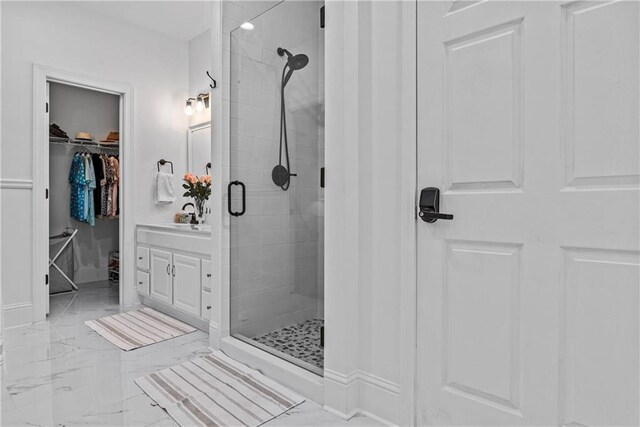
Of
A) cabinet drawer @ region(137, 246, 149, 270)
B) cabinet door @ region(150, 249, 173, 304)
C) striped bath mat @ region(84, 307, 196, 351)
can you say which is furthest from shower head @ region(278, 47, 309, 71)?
cabinet drawer @ region(137, 246, 149, 270)

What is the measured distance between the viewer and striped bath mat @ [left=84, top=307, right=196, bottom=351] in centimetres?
274

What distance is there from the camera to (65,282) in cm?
450

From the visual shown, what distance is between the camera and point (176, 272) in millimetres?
3182

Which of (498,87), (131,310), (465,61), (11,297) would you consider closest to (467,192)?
(498,87)

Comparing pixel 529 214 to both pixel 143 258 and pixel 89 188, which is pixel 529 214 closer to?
pixel 143 258

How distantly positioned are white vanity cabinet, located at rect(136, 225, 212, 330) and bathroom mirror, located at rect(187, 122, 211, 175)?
2.69 feet

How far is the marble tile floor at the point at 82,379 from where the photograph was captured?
172 centimetres

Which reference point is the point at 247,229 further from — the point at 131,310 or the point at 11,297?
the point at 11,297

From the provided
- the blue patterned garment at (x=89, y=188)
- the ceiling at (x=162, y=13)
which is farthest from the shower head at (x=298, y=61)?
the blue patterned garment at (x=89, y=188)

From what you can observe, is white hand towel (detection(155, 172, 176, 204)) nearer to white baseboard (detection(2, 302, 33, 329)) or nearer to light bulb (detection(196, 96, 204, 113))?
light bulb (detection(196, 96, 204, 113))

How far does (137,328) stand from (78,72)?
237 cm

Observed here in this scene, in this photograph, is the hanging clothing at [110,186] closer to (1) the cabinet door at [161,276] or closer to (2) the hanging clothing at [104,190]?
(2) the hanging clothing at [104,190]

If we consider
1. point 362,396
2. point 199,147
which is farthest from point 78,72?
point 362,396

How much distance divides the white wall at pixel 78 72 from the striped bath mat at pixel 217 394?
1907 mm
